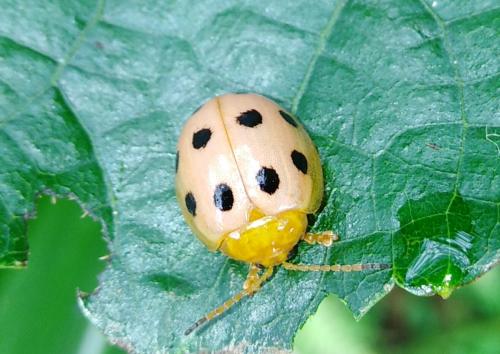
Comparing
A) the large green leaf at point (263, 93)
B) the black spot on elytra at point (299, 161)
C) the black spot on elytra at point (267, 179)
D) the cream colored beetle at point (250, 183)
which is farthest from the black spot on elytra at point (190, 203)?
the black spot on elytra at point (299, 161)

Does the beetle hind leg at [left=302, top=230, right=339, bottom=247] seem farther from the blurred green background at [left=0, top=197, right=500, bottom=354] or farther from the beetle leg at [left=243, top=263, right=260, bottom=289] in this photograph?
the blurred green background at [left=0, top=197, right=500, bottom=354]

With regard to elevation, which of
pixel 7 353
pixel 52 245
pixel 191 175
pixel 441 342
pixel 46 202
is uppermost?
pixel 191 175

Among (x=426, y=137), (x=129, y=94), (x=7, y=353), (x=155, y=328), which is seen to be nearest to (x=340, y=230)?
(x=426, y=137)

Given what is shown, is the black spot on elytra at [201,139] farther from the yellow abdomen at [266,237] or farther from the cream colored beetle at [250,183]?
the yellow abdomen at [266,237]

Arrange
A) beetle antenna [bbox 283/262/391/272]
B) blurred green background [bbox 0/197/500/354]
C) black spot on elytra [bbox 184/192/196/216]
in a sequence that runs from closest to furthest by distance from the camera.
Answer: beetle antenna [bbox 283/262/391/272], black spot on elytra [bbox 184/192/196/216], blurred green background [bbox 0/197/500/354]

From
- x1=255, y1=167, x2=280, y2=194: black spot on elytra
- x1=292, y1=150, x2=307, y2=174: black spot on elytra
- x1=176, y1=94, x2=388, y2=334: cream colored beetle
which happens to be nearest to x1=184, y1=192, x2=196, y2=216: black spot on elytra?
x1=176, y1=94, x2=388, y2=334: cream colored beetle

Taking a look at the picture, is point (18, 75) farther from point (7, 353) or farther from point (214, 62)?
point (7, 353)

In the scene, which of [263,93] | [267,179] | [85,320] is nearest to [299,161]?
[267,179]
